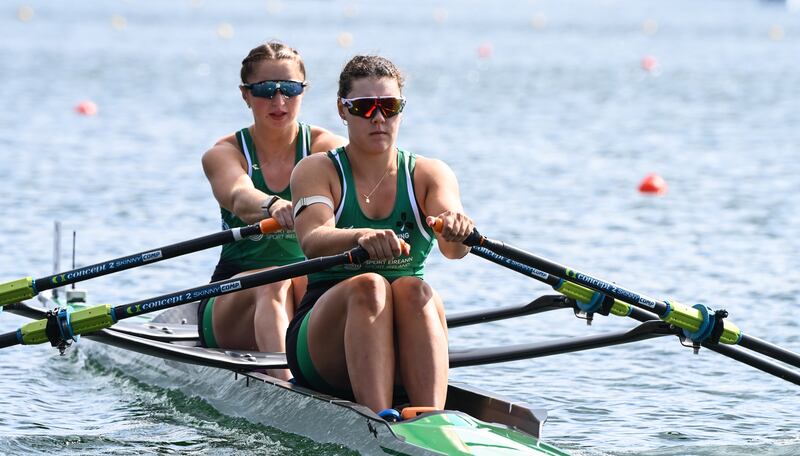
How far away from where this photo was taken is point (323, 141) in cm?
735

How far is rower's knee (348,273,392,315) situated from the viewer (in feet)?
18.8

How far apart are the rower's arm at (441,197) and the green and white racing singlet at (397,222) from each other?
1.8 inches

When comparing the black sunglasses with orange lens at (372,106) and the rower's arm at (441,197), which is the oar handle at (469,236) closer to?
the rower's arm at (441,197)

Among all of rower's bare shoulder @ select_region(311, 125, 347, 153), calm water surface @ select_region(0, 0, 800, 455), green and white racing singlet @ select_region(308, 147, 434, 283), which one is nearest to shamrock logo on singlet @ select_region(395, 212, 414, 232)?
green and white racing singlet @ select_region(308, 147, 434, 283)

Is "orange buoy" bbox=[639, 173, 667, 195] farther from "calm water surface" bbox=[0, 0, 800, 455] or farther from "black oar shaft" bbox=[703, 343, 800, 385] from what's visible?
"black oar shaft" bbox=[703, 343, 800, 385]

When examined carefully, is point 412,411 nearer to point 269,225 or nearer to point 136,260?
point 269,225

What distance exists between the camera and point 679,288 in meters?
11.2

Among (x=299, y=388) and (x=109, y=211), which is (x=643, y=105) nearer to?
(x=109, y=211)

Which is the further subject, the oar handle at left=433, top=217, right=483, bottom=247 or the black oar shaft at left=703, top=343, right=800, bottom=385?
the black oar shaft at left=703, top=343, right=800, bottom=385

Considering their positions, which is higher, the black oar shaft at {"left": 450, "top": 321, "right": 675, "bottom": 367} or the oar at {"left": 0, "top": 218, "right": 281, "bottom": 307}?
the oar at {"left": 0, "top": 218, "right": 281, "bottom": 307}

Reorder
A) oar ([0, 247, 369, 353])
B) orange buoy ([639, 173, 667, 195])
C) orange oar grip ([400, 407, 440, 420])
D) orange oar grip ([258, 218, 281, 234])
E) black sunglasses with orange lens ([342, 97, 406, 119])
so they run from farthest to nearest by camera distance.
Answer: orange buoy ([639, 173, 667, 195]) → orange oar grip ([258, 218, 281, 234]) → oar ([0, 247, 369, 353]) → black sunglasses with orange lens ([342, 97, 406, 119]) → orange oar grip ([400, 407, 440, 420])

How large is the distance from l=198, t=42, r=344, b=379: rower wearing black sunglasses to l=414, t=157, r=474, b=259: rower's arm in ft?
4.01

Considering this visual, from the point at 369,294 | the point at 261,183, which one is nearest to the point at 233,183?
the point at 261,183

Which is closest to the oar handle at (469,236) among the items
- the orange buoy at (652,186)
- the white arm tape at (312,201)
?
the white arm tape at (312,201)
